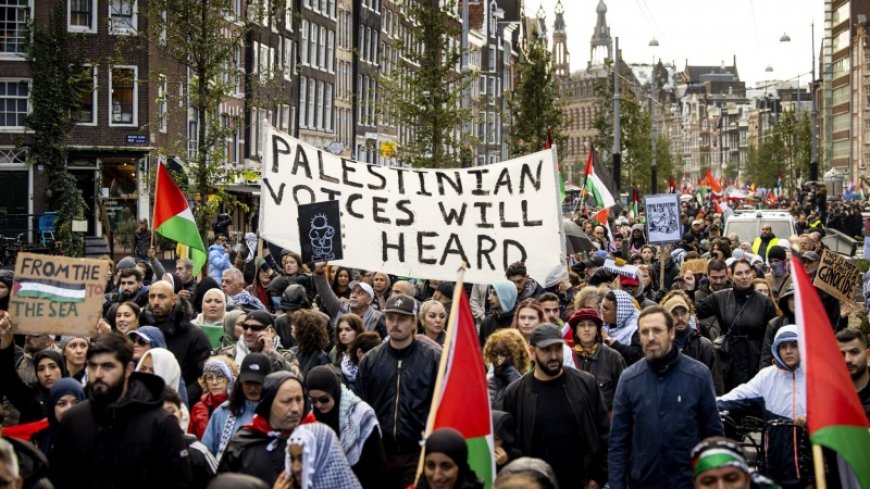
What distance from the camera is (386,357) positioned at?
31.2 feet

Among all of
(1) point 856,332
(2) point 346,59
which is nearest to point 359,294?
(1) point 856,332

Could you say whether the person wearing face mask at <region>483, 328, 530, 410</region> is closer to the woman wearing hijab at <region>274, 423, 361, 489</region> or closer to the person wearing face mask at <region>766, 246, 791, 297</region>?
the woman wearing hijab at <region>274, 423, 361, 489</region>

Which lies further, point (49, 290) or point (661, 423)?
point (49, 290)

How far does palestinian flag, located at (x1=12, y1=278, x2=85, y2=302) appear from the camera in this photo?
10.2m

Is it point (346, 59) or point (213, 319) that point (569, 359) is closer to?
point (213, 319)

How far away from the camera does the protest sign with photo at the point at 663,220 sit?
21547mm

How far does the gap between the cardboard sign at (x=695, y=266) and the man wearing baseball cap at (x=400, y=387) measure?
27.2 ft

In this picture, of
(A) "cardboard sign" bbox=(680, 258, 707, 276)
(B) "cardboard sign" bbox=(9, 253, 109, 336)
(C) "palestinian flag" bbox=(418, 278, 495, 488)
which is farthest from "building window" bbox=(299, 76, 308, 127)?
(C) "palestinian flag" bbox=(418, 278, 495, 488)

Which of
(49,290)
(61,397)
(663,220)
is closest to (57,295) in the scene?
(49,290)

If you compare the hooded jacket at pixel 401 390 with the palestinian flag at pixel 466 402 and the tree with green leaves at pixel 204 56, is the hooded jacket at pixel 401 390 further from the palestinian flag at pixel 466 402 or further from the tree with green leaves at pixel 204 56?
the tree with green leaves at pixel 204 56

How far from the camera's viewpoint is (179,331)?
36.6ft

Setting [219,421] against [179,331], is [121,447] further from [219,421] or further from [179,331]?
[179,331]

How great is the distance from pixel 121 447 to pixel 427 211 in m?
6.00

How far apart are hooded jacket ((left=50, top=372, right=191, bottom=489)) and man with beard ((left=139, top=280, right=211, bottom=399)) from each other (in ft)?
12.4
